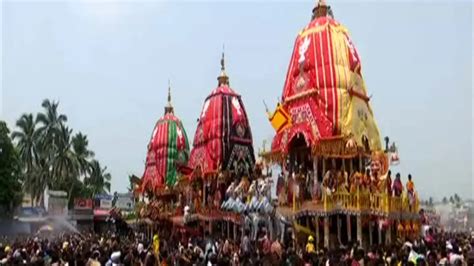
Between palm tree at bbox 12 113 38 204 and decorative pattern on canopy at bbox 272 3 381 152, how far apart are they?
3260 cm

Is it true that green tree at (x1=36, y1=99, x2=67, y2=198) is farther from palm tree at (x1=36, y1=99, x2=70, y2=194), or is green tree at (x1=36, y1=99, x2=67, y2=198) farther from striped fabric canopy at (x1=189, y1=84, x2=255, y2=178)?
striped fabric canopy at (x1=189, y1=84, x2=255, y2=178)

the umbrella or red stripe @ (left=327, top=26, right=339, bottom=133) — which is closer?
red stripe @ (left=327, top=26, right=339, bottom=133)

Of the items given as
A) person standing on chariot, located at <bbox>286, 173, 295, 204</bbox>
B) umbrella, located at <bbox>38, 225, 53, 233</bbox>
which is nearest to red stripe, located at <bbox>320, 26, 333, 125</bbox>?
person standing on chariot, located at <bbox>286, 173, 295, 204</bbox>

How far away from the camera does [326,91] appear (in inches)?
1019

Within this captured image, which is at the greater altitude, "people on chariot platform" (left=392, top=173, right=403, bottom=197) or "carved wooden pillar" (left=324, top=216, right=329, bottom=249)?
"people on chariot platform" (left=392, top=173, right=403, bottom=197)

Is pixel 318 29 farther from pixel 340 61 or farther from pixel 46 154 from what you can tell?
pixel 46 154

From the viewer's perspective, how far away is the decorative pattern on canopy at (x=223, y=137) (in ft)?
116

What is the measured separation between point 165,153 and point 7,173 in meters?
11.0

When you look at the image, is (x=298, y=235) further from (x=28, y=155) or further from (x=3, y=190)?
(x=28, y=155)

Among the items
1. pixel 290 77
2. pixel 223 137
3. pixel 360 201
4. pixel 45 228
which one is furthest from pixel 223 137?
pixel 45 228

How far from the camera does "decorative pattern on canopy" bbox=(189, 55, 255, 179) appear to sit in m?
35.3

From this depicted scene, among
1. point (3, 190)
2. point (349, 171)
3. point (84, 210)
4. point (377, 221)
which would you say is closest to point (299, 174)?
point (349, 171)

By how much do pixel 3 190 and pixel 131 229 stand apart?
11949 mm

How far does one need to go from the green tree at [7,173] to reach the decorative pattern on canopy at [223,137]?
529 inches
